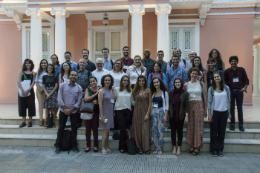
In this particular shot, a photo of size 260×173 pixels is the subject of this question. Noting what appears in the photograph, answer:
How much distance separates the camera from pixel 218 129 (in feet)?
15.5

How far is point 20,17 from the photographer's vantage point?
9.45 metres

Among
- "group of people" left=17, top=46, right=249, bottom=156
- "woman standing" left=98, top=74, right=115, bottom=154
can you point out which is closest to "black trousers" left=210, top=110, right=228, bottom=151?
"group of people" left=17, top=46, right=249, bottom=156

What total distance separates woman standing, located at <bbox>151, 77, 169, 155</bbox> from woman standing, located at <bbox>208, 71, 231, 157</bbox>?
956 mm

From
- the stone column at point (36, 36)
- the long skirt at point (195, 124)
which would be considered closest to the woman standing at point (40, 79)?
the stone column at point (36, 36)

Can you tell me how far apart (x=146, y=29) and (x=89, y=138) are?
19.5ft

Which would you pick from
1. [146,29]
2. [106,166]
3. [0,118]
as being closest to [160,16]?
[146,29]

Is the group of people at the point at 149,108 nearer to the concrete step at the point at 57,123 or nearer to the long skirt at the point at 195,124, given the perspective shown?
the long skirt at the point at 195,124

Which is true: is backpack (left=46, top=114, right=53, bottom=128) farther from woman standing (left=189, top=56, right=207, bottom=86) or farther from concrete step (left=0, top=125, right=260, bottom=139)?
woman standing (left=189, top=56, right=207, bottom=86)

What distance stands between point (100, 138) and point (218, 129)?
267 cm

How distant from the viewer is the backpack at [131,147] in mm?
4773

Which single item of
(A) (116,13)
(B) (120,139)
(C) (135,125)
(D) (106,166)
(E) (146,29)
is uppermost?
(A) (116,13)

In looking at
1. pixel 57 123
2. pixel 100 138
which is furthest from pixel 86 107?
pixel 57 123

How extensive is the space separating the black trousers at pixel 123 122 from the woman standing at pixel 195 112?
4.35 ft

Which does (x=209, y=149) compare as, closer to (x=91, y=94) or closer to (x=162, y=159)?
(x=162, y=159)
